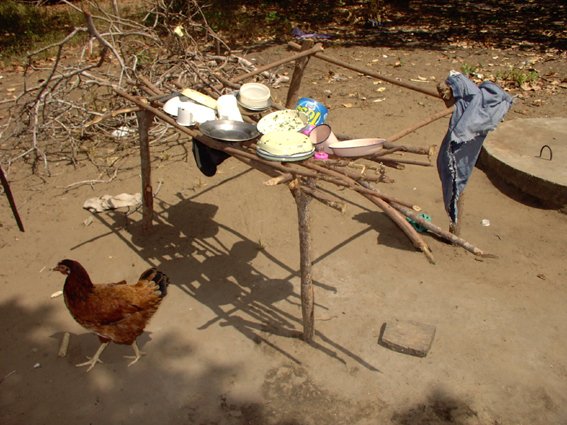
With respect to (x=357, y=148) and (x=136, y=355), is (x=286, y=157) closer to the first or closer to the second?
(x=357, y=148)

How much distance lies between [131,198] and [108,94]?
2253mm


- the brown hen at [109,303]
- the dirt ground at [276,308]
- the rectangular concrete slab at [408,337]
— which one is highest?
the brown hen at [109,303]

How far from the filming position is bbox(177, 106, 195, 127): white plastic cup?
133 inches

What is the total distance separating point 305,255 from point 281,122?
34.5 inches

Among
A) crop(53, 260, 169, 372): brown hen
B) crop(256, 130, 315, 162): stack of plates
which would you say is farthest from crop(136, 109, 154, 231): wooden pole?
crop(256, 130, 315, 162): stack of plates

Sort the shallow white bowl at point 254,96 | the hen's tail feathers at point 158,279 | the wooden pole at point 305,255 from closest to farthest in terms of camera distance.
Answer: the wooden pole at point 305,255 < the hen's tail feathers at point 158,279 < the shallow white bowl at point 254,96

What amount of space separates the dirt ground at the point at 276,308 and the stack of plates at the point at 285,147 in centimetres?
146

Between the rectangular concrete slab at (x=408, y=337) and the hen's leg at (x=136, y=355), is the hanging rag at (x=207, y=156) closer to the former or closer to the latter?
the hen's leg at (x=136, y=355)

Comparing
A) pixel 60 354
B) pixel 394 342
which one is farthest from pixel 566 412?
pixel 60 354

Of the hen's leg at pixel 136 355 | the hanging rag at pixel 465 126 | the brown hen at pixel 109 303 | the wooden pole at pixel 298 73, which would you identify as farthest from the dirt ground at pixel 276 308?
the wooden pole at pixel 298 73

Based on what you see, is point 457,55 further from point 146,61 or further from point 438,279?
point 438,279

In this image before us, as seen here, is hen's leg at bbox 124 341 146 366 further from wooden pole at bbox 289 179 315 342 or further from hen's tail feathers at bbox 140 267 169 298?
wooden pole at bbox 289 179 315 342

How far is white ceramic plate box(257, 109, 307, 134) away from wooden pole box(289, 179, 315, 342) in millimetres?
447

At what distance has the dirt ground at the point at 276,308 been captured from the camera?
3.13 meters
